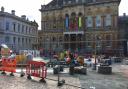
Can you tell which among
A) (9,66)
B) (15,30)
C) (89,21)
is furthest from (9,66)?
(15,30)

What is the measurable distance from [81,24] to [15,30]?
59.7ft

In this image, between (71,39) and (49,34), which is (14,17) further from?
(71,39)

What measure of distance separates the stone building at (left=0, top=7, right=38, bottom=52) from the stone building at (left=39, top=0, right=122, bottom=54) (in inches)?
208

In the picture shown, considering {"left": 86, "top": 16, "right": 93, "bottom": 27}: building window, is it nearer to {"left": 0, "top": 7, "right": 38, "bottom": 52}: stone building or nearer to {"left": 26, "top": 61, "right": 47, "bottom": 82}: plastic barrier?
{"left": 0, "top": 7, "right": 38, "bottom": 52}: stone building

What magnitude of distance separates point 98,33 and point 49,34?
1445cm

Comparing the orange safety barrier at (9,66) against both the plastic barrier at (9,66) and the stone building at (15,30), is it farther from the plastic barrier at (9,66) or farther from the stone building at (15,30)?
the stone building at (15,30)

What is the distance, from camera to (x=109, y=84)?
14680 millimetres

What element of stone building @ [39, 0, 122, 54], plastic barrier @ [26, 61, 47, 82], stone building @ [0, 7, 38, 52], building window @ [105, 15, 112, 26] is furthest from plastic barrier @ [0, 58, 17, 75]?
building window @ [105, 15, 112, 26]

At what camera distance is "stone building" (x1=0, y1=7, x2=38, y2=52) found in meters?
61.2

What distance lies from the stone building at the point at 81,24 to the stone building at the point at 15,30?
17.3 feet

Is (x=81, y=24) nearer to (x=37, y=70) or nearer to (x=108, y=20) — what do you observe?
(x=108, y=20)

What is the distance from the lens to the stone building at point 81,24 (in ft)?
183

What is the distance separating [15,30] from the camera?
6606cm

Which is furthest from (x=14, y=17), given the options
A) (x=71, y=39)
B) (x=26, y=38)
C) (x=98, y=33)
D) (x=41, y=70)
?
(x=41, y=70)
